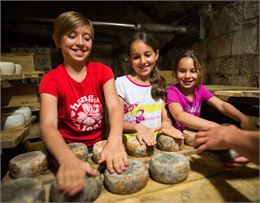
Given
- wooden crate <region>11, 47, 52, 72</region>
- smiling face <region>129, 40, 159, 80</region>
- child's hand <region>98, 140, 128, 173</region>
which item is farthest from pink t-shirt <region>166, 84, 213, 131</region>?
wooden crate <region>11, 47, 52, 72</region>

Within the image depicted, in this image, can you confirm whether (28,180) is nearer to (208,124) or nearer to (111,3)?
(208,124)

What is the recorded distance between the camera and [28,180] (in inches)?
26.7

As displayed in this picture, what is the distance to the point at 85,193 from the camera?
64cm

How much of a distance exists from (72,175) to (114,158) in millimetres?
189

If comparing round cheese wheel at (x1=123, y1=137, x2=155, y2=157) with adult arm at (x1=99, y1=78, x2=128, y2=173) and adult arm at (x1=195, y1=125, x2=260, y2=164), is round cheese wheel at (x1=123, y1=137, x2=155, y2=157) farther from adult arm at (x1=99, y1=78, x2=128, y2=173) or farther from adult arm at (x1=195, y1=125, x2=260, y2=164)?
adult arm at (x1=195, y1=125, x2=260, y2=164)

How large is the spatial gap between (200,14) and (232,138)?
114 inches

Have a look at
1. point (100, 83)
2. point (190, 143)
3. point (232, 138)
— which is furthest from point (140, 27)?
point (232, 138)

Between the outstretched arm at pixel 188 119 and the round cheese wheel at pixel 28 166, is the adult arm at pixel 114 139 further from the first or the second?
the outstretched arm at pixel 188 119

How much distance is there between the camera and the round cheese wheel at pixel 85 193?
62 cm

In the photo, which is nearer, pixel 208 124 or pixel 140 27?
pixel 208 124

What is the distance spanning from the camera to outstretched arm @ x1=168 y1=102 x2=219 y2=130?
3.93ft

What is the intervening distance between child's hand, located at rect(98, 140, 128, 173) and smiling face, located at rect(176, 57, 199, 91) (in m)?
0.87

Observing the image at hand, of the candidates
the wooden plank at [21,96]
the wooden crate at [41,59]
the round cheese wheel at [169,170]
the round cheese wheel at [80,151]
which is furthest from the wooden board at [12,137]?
the wooden crate at [41,59]

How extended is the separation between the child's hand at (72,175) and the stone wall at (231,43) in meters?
2.18
